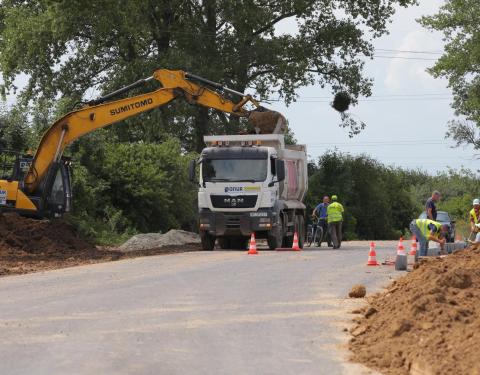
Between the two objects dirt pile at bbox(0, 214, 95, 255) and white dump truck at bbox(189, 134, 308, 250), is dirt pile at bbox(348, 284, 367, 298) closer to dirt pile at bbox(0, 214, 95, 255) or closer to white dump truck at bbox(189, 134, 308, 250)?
dirt pile at bbox(0, 214, 95, 255)

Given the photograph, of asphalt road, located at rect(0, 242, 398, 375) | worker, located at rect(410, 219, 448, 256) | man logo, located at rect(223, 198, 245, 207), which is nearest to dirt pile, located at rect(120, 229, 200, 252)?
man logo, located at rect(223, 198, 245, 207)

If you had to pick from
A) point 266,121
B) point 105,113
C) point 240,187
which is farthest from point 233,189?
point 105,113

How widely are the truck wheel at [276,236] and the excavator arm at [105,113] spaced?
10.9ft

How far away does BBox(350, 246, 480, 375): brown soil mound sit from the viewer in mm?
9523

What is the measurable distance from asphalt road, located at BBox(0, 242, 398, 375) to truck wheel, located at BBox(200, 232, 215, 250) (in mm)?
8256

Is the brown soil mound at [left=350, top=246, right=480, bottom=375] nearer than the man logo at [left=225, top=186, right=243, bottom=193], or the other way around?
the brown soil mound at [left=350, top=246, right=480, bottom=375]

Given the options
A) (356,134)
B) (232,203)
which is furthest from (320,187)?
(232,203)

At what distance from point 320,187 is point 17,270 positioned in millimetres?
39722

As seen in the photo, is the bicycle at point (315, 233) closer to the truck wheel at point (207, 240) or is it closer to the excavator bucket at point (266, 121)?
the excavator bucket at point (266, 121)

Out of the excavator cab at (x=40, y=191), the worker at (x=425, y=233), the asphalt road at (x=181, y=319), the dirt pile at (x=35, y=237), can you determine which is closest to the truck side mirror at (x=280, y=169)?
the dirt pile at (x=35, y=237)

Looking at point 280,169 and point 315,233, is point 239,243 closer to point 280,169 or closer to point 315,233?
point 280,169

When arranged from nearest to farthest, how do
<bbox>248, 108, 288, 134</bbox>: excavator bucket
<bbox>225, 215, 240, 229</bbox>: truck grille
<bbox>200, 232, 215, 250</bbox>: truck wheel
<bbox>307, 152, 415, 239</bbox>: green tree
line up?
<bbox>225, 215, 240, 229</bbox>: truck grille → <bbox>200, 232, 215, 250</bbox>: truck wheel → <bbox>248, 108, 288, 134</bbox>: excavator bucket → <bbox>307, 152, 415, 239</bbox>: green tree

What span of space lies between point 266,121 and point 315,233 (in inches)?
221

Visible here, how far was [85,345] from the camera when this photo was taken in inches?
441
